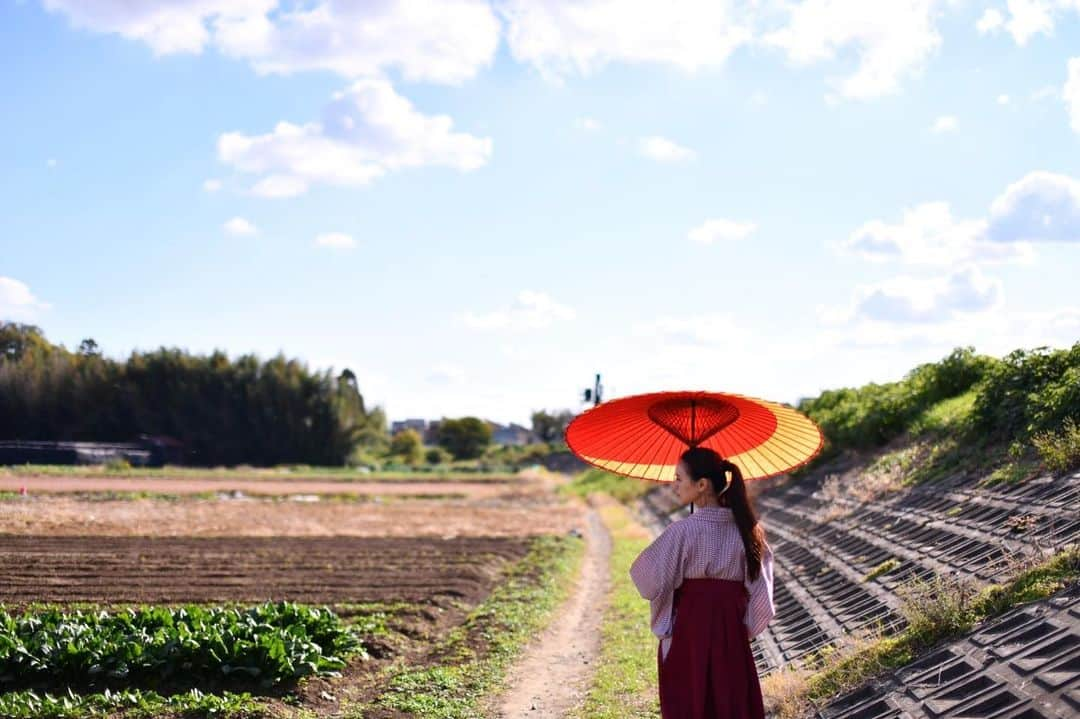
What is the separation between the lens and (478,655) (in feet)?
33.4

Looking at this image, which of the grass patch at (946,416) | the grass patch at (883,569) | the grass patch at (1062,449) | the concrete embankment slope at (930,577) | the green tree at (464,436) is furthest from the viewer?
the green tree at (464,436)

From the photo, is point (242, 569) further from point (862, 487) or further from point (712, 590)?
point (712, 590)

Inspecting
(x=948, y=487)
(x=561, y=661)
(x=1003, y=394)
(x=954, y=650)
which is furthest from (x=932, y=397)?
(x=954, y=650)

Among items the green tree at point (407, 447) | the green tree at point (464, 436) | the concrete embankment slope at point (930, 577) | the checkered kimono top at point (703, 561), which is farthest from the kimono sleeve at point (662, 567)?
the green tree at point (464, 436)

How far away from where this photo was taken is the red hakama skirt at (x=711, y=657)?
4793 millimetres

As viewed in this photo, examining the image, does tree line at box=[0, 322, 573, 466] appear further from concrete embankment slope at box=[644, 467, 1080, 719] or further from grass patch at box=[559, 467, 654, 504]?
concrete embankment slope at box=[644, 467, 1080, 719]

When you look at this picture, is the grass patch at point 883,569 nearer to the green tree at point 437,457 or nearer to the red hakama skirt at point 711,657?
the red hakama skirt at point 711,657

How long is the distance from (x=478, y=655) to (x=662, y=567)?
19.2 ft

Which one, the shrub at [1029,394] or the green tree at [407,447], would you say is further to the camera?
the green tree at [407,447]

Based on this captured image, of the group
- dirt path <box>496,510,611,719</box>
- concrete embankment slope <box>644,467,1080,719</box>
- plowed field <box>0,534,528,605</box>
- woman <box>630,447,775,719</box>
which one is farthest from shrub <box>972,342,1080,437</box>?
plowed field <box>0,534,528,605</box>

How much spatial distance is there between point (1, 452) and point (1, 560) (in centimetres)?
2347

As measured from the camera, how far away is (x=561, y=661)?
10.3 m

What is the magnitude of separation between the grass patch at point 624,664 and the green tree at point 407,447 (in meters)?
63.2

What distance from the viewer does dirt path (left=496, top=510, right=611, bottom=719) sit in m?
8.33
